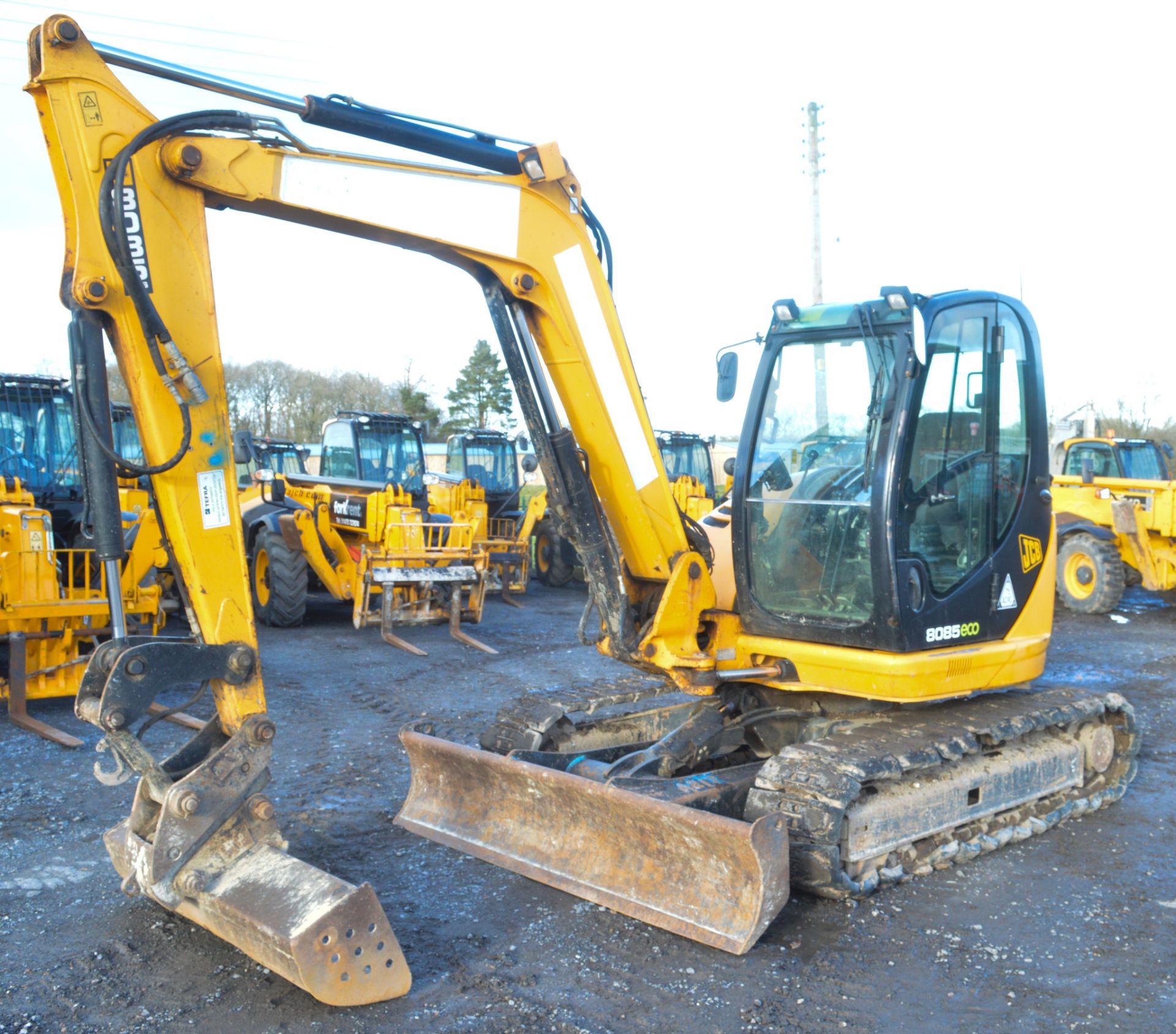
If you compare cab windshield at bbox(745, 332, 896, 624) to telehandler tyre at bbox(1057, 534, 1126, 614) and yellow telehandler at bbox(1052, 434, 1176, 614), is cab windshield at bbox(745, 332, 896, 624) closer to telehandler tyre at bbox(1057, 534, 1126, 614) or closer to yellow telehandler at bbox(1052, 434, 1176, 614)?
yellow telehandler at bbox(1052, 434, 1176, 614)

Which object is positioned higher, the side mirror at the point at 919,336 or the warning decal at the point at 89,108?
the warning decal at the point at 89,108

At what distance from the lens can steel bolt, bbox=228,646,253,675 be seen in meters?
3.68

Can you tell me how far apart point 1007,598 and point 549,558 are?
11435mm

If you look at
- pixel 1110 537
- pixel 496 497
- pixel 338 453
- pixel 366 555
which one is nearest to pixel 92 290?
pixel 366 555

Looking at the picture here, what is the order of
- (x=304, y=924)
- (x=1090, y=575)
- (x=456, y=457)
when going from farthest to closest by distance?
(x=456, y=457) → (x=1090, y=575) → (x=304, y=924)

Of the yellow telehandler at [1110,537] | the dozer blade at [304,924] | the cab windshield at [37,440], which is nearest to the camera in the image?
the dozer blade at [304,924]

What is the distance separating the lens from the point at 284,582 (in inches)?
445

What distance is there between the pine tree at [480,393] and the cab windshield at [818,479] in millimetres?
40381

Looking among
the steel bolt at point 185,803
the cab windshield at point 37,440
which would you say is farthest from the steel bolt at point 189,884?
the cab windshield at point 37,440

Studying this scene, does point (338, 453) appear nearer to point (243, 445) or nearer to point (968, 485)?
point (243, 445)

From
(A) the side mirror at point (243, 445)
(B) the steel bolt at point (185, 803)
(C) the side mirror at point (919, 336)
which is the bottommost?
(B) the steel bolt at point (185, 803)

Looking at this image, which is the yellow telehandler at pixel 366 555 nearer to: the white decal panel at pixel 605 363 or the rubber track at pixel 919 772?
the white decal panel at pixel 605 363

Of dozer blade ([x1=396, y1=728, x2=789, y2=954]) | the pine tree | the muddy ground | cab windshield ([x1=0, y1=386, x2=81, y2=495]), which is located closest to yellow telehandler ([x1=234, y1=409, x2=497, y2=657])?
cab windshield ([x1=0, y1=386, x2=81, y2=495])

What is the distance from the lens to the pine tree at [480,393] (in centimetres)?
4547
